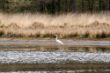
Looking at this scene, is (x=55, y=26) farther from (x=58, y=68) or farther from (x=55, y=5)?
(x=55, y=5)

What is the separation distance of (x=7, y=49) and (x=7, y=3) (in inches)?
958

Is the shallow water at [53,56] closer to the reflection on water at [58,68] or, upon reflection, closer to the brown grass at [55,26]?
the reflection on water at [58,68]

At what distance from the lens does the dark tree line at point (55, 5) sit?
4031 centimetres

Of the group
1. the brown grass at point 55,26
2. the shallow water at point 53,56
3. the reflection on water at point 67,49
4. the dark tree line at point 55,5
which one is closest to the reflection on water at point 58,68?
the shallow water at point 53,56

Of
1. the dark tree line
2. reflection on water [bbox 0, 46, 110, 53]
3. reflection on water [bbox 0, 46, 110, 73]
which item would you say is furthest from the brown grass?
the dark tree line

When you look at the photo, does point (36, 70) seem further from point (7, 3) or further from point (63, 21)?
point (7, 3)

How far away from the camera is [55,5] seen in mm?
41812

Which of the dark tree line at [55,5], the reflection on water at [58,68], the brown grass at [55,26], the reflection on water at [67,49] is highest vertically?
the reflection on water at [58,68]

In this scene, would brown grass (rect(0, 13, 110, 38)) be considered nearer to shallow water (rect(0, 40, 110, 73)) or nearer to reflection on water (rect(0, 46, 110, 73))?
shallow water (rect(0, 40, 110, 73))

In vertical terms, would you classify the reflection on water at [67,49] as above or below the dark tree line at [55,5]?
above

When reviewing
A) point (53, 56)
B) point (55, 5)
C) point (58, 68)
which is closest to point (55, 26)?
point (53, 56)

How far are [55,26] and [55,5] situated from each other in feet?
54.4

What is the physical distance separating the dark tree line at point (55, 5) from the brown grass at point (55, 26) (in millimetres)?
12726

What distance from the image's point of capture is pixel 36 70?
1243cm
